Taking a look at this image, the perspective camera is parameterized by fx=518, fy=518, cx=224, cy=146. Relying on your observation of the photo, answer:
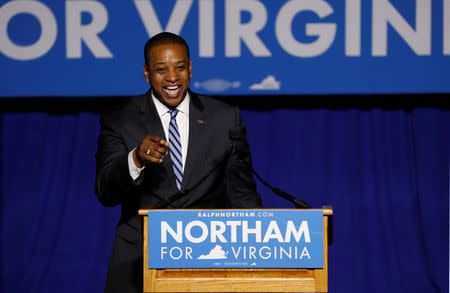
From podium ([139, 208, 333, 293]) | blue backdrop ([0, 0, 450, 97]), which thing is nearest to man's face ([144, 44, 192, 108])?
podium ([139, 208, 333, 293])

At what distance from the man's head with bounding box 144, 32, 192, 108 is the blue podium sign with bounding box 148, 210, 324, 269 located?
454 millimetres

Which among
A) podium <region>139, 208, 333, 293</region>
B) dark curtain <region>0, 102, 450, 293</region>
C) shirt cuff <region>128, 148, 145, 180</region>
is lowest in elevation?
podium <region>139, 208, 333, 293</region>

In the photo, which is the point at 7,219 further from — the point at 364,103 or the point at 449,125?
Answer: the point at 449,125

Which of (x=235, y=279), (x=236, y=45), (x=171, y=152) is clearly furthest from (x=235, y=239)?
(x=236, y=45)

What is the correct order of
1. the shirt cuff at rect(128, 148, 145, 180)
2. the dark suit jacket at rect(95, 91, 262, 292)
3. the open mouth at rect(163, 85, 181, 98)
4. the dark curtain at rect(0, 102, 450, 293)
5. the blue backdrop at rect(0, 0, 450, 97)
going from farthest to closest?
the dark curtain at rect(0, 102, 450, 293) < the blue backdrop at rect(0, 0, 450, 97) < the open mouth at rect(163, 85, 181, 98) < the dark suit jacket at rect(95, 91, 262, 292) < the shirt cuff at rect(128, 148, 145, 180)

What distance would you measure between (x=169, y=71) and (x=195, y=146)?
0.71 ft

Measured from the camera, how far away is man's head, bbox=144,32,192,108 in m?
1.40

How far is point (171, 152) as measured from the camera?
1397 mm

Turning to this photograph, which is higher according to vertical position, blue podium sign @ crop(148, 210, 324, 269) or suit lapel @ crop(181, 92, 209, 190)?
suit lapel @ crop(181, 92, 209, 190)

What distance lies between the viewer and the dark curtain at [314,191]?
312cm

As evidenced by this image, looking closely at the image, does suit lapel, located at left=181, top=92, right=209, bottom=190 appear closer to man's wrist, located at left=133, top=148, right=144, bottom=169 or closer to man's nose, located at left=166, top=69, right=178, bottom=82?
man's nose, located at left=166, top=69, right=178, bottom=82

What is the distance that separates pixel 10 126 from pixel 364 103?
2.20 metres

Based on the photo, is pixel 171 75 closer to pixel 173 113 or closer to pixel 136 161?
pixel 173 113

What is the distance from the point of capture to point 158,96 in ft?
4.82
